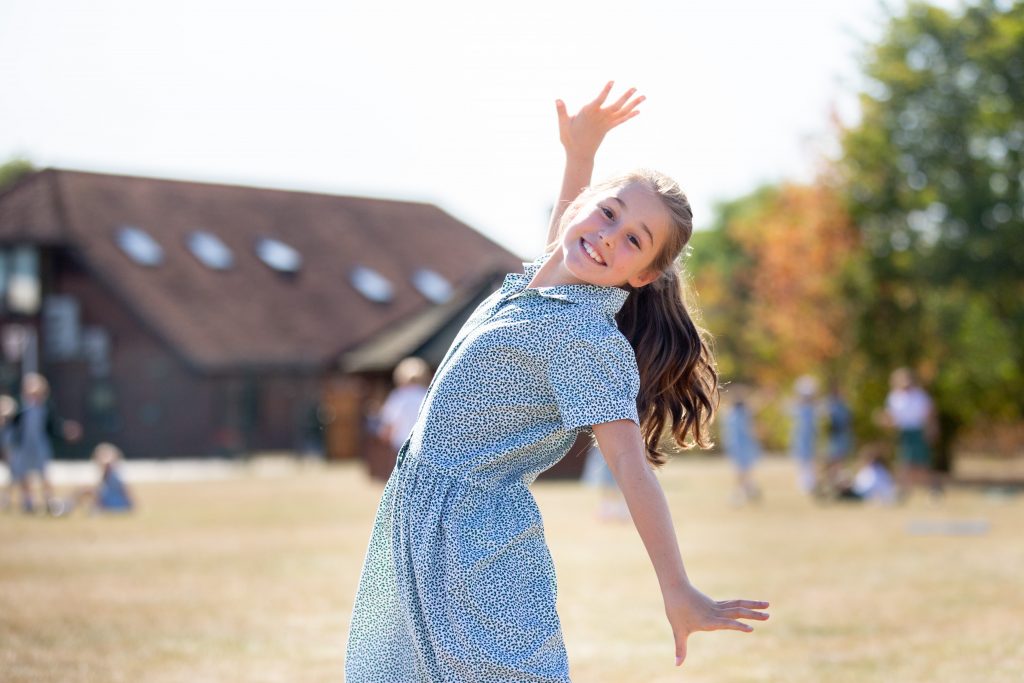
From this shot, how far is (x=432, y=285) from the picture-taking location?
5344 centimetres

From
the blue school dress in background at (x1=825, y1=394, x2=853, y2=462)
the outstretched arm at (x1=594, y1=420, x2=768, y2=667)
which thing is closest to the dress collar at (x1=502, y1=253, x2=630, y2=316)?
the outstretched arm at (x1=594, y1=420, x2=768, y2=667)

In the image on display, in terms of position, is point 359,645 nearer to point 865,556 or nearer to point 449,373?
point 449,373

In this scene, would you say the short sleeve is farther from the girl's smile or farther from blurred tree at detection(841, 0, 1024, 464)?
blurred tree at detection(841, 0, 1024, 464)

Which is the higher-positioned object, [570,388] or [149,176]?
[570,388]

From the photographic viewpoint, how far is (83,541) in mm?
16859

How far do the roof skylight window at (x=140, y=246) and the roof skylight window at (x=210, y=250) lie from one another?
133 cm

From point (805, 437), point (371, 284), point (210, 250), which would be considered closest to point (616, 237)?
point (805, 437)

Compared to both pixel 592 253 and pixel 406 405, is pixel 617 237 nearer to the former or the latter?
pixel 592 253

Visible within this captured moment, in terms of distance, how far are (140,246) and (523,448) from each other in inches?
1772

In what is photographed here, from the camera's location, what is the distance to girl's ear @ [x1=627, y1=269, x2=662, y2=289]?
3.62 m

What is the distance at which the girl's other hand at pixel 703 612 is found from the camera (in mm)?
3203

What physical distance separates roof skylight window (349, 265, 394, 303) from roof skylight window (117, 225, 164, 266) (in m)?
7.30

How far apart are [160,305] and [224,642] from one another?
37028 mm

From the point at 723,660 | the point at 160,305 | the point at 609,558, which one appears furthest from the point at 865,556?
the point at 160,305
